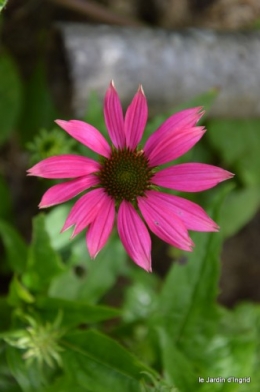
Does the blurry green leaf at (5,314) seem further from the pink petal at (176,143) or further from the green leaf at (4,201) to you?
the pink petal at (176,143)

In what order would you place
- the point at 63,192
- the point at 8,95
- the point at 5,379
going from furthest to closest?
the point at 8,95 → the point at 5,379 → the point at 63,192

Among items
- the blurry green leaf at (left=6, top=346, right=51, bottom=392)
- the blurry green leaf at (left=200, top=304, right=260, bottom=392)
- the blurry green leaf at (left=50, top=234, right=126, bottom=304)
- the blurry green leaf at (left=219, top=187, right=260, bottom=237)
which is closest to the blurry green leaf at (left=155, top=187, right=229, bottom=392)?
the blurry green leaf at (left=200, top=304, right=260, bottom=392)

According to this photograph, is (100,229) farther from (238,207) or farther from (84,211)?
(238,207)

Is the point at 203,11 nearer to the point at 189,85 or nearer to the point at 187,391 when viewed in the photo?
the point at 189,85

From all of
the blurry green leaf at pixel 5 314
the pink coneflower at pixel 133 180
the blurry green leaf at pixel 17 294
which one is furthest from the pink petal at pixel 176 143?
the blurry green leaf at pixel 5 314

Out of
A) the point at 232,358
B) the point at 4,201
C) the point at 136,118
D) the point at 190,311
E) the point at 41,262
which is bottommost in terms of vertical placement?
the point at 232,358

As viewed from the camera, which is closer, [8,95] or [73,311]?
[73,311]

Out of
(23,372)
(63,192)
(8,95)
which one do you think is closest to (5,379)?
(23,372)
